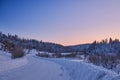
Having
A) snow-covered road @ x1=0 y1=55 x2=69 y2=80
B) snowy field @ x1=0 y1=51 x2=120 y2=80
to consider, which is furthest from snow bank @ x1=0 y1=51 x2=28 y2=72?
snow-covered road @ x1=0 y1=55 x2=69 y2=80

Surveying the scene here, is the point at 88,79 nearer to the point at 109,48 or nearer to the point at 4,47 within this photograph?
the point at 4,47

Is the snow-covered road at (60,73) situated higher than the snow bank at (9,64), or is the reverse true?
the snow bank at (9,64)

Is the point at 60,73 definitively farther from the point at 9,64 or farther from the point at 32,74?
the point at 9,64

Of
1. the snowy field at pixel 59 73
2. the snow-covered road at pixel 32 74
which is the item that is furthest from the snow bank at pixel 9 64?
the snow-covered road at pixel 32 74

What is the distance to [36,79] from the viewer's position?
12.0m

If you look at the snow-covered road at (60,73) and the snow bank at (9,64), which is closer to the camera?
the snow-covered road at (60,73)

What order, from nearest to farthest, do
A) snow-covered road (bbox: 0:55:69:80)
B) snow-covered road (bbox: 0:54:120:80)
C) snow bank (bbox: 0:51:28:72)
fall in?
snow-covered road (bbox: 0:54:120:80), snow-covered road (bbox: 0:55:69:80), snow bank (bbox: 0:51:28:72)

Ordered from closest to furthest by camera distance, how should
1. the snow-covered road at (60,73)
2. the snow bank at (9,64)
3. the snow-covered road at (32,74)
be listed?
the snow-covered road at (60,73)
the snow-covered road at (32,74)
the snow bank at (9,64)

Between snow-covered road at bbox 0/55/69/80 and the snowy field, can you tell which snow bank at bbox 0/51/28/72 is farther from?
snow-covered road at bbox 0/55/69/80

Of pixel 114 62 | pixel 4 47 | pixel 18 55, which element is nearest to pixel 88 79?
pixel 114 62

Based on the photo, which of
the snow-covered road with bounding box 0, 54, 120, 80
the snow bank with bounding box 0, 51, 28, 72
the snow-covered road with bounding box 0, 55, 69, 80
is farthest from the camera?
the snow bank with bounding box 0, 51, 28, 72

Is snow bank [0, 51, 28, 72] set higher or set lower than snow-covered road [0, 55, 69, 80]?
higher

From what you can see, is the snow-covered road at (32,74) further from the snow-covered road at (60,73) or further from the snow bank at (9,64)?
the snow bank at (9,64)

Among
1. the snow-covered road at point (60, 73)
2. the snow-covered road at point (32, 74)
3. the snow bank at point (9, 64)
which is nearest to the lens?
the snow-covered road at point (60, 73)
